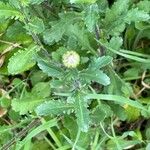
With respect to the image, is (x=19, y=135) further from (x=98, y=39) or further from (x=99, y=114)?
(x=98, y=39)

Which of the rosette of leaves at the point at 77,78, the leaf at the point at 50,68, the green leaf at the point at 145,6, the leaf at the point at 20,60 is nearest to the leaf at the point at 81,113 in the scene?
the rosette of leaves at the point at 77,78

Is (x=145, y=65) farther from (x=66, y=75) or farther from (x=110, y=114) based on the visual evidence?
(x=66, y=75)

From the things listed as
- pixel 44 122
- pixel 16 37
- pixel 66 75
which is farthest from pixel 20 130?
pixel 66 75

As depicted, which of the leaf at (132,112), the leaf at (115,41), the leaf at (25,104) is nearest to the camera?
the leaf at (115,41)

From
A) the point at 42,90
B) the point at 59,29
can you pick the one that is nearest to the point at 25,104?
the point at 42,90

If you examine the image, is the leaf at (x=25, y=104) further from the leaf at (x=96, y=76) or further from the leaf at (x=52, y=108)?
the leaf at (x=96, y=76)

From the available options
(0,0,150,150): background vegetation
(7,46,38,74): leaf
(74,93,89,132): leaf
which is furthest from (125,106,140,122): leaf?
(7,46,38,74): leaf
